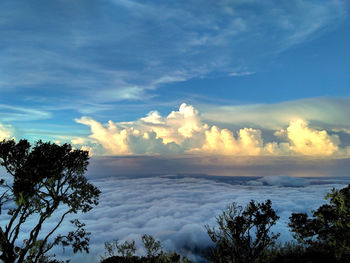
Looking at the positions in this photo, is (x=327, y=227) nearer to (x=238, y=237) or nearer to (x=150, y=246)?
(x=238, y=237)

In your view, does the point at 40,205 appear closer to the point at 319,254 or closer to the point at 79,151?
the point at 79,151

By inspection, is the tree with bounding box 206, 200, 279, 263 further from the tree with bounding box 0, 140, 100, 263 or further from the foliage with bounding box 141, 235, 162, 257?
the foliage with bounding box 141, 235, 162, 257

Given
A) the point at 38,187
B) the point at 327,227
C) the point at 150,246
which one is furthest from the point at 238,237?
the point at 150,246

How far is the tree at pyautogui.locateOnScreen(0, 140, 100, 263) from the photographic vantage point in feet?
75.5

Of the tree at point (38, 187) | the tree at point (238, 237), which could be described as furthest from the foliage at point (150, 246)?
the tree at point (238, 237)

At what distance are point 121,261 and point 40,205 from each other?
1149 inches

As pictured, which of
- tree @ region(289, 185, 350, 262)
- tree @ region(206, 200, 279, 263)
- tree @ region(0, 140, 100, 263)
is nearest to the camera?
tree @ region(0, 140, 100, 263)

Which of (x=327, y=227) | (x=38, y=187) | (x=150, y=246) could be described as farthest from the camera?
(x=150, y=246)

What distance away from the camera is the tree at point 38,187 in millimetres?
23000

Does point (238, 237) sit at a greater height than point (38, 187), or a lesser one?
lesser

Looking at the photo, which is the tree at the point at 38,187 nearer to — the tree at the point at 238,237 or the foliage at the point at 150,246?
the tree at the point at 238,237

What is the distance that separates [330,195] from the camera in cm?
2178

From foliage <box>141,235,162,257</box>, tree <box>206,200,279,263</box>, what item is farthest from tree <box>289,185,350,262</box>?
foliage <box>141,235,162,257</box>

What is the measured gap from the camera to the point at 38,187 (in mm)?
24688
